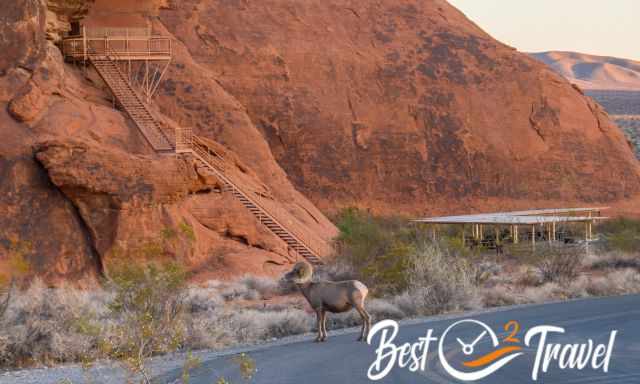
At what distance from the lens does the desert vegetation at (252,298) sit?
17.3m

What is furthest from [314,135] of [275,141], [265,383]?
[265,383]

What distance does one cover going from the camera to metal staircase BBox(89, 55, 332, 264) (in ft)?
112

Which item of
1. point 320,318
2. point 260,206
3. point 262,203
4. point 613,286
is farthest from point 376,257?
point 320,318

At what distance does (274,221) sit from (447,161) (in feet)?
77.7

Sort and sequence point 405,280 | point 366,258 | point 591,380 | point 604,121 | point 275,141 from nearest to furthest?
1. point 591,380
2. point 405,280
3. point 366,258
4. point 275,141
5. point 604,121

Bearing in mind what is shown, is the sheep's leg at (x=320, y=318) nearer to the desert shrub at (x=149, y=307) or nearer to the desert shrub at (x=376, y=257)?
the desert shrub at (x=149, y=307)

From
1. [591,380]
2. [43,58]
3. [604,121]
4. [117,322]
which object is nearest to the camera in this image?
[591,380]

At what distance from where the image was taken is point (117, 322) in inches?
778

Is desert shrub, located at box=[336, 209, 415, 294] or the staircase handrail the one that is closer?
desert shrub, located at box=[336, 209, 415, 294]

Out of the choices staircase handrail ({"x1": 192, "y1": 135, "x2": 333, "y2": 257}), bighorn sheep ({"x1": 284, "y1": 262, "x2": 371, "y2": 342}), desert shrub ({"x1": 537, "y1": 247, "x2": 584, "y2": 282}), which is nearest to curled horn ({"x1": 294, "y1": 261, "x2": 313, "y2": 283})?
bighorn sheep ({"x1": 284, "y1": 262, "x2": 371, "y2": 342})

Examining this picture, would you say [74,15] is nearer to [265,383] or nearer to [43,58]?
[43,58]

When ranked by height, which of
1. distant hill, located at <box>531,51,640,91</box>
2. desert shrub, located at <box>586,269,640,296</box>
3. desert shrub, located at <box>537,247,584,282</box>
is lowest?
distant hill, located at <box>531,51,640,91</box>

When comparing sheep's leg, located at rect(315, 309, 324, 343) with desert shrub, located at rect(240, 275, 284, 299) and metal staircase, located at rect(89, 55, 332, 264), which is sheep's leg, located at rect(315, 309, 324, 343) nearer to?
desert shrub, located at rect(240, 275, 284, 299)

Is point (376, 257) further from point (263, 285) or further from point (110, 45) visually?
point (110, 45)
